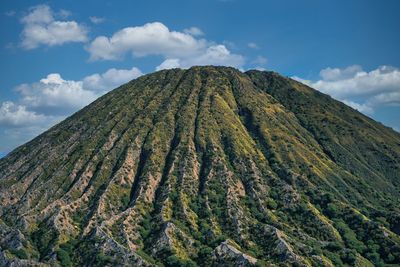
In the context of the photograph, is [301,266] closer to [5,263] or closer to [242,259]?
[242,259]

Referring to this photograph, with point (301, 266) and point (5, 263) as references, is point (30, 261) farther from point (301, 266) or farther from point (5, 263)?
point (301, 266)

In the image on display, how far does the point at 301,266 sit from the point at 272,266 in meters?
11.6

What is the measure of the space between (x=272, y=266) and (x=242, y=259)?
1140 cm

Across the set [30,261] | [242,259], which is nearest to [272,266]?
[242,259]

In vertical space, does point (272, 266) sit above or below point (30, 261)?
above

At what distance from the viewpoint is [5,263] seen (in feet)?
647

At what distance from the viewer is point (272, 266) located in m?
197

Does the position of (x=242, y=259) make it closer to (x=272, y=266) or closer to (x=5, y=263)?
(x=272, y=266)

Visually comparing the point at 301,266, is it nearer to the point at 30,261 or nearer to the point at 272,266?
the point at 272,266

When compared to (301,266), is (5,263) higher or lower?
lower

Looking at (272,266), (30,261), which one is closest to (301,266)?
(272,266)

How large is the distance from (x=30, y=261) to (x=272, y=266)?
90.9 m

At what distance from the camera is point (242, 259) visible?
198m

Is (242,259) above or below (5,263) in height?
above
